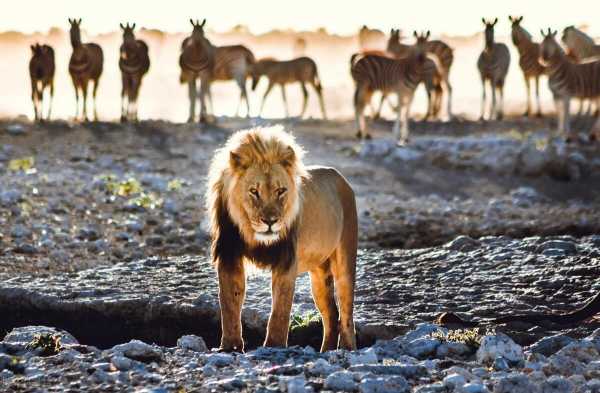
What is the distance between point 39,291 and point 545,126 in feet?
48.8

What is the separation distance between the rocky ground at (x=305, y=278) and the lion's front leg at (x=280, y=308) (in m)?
0.36

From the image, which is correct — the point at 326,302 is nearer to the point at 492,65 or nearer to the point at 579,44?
the point at 492,65

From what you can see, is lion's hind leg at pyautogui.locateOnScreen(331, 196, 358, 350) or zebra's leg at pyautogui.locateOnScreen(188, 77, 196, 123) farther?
zebra's leg at pyautogui.locateOnScreen(188, 77, 196, 123)

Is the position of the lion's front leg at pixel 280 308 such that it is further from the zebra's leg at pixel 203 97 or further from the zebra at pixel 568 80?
the zebra's leg at pixel 203 97

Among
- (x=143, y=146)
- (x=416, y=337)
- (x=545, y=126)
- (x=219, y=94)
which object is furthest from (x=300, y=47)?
(x=416, y=337)

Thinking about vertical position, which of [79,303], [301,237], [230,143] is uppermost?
[230,143]

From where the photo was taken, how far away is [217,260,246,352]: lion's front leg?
764 centimetres

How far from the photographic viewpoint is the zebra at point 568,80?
2220 cm

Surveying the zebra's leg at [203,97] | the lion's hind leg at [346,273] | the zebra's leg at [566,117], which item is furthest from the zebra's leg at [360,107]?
the lion's hind leg at [346,273]

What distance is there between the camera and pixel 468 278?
10.9 metres

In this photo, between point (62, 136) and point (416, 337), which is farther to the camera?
point (62, 136)

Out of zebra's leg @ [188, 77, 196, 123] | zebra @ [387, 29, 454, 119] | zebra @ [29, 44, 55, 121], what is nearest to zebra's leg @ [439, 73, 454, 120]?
zebra @ [387, 29, 454, 119]

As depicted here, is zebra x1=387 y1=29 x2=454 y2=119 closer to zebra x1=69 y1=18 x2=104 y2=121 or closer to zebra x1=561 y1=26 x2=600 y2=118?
zebra x1=561 y1=26 x2=600 y2=118

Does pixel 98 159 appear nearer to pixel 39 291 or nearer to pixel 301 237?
pixel 39 291
